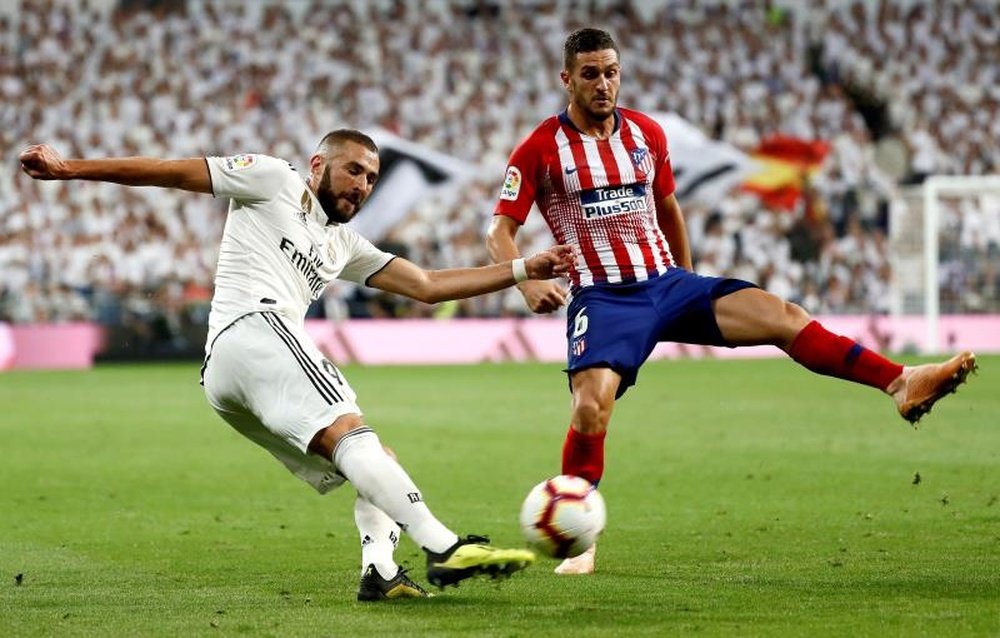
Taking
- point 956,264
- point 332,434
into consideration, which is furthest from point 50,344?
point 332,434

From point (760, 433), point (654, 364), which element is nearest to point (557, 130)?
point (760, 433)

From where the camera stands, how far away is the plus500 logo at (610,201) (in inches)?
318

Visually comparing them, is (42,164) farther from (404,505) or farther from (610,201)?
(610,201)

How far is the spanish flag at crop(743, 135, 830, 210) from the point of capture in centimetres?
3156

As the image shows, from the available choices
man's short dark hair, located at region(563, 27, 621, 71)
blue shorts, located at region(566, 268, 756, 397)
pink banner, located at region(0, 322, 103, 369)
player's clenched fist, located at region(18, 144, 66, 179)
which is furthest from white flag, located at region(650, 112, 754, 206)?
player's clenched fist, located at region(18, 144, 66, 179)

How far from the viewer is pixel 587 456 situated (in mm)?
7625

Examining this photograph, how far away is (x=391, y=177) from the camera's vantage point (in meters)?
28.1

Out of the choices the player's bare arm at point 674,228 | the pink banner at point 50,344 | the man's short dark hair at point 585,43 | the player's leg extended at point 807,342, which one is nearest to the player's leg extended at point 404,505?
Result: the player's leg extended at point 807,342

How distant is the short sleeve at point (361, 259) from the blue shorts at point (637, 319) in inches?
40.8

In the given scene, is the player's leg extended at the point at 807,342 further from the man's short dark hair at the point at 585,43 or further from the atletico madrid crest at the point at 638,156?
the man's short dark hair at the point at 585,43

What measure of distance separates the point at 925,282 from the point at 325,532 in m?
22.4

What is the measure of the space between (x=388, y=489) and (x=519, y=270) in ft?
4.09

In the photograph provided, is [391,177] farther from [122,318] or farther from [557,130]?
[557,130]

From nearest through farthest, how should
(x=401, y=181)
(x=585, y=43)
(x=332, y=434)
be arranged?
(x=332, y=434)
(x=585, y=43)
(x=401, y=181)
